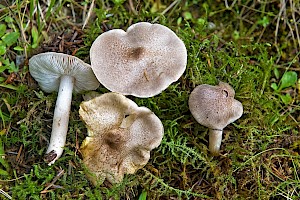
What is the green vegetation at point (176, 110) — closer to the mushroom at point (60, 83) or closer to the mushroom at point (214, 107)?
the mushroom at point (60, 83)

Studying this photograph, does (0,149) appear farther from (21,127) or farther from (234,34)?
(234,34)

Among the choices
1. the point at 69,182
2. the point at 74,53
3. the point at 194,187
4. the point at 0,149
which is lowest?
the point at 194,187

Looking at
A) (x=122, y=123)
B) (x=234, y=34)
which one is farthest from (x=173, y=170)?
(x=234, y=34)

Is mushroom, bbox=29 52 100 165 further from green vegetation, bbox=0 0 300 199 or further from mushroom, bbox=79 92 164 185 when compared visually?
mushroom, bbox=79 92 164 185

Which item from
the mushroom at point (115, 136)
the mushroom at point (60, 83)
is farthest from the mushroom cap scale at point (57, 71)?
the mushroom at point (115, 136)

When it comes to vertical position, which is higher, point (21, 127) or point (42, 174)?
point (21, 127)
